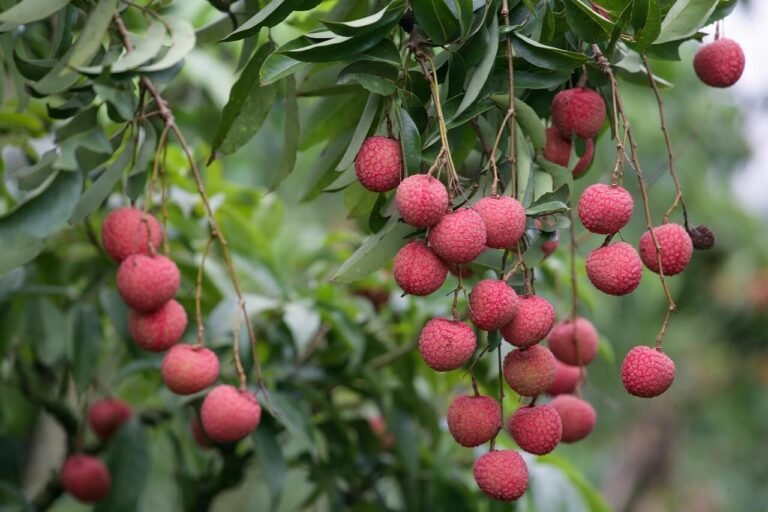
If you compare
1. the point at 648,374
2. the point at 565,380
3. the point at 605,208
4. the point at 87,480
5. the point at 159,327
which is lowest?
the point at 87,480

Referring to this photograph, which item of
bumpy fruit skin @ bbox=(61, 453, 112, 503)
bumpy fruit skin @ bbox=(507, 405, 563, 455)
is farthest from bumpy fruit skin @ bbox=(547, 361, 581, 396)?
bumpy fruit skin @ bbox=(61, 453, 112, 503)

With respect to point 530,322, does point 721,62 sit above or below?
above

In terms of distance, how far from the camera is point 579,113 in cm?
88

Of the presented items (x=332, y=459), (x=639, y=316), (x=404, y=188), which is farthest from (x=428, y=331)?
(x=639, y=316)

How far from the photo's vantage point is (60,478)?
1.46 metres

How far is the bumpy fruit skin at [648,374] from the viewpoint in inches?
31.5

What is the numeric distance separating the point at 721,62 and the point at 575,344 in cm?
32

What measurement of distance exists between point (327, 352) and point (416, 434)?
177 millimetres

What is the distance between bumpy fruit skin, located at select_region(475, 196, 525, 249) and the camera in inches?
30.1

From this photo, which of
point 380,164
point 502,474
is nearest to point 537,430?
point 502,474

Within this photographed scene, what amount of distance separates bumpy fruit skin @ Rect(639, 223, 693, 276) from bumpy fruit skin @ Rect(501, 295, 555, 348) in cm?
10

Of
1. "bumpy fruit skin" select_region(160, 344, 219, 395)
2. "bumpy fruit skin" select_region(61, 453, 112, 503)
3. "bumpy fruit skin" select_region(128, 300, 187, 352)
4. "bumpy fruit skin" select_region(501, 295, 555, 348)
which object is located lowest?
"bumpy fruit skin" select_region(61, 453, 112, 503)

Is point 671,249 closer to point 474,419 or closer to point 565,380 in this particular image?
point 474,419

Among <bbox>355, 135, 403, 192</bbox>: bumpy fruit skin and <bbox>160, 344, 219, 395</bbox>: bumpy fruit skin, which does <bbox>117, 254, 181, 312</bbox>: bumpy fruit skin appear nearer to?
<bbox>160, 344, 219, 395</bbox>: bumpy fruit skin
